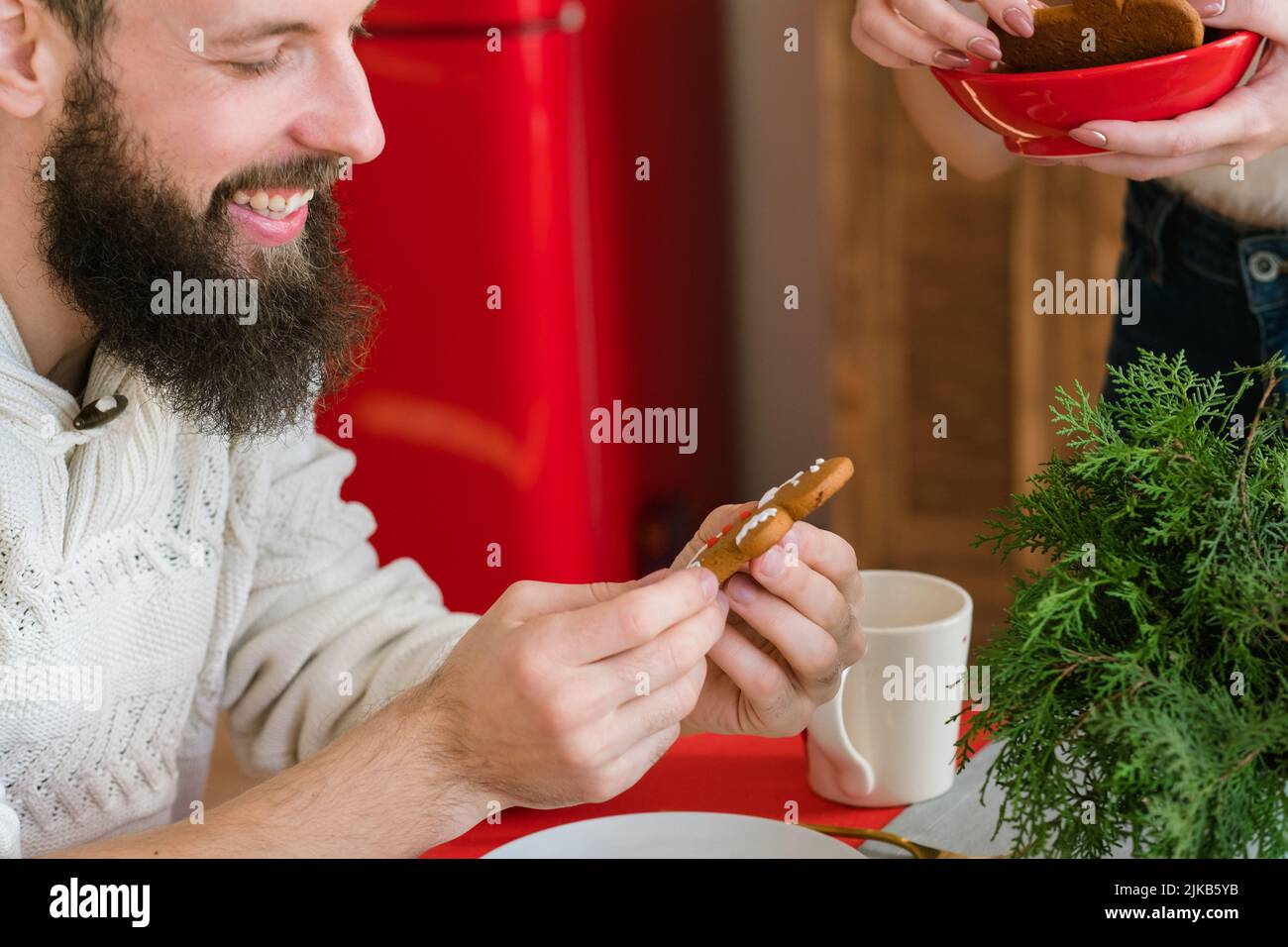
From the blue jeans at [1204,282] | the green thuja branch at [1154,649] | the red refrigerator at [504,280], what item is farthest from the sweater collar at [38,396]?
the blue jeans at [1204,282]

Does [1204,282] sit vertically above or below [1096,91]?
below

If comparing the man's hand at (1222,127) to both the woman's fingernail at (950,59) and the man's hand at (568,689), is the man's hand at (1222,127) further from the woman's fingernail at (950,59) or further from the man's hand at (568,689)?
the man's hand at (568,689)

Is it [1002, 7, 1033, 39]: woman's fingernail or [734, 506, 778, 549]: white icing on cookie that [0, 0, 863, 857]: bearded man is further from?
[1002, 7, 1033, 39]: woman's fingernail

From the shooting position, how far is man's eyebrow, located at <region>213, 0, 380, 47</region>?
2.82ft

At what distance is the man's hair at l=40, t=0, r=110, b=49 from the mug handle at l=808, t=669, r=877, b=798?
654mm

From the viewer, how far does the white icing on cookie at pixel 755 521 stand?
2.48 feet

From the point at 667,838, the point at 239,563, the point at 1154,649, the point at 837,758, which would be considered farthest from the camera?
the point at 239,563

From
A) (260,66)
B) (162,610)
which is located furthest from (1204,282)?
(162,610)

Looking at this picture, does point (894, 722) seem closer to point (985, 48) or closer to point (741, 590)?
point (741, 590)

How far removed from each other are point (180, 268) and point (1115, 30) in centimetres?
66

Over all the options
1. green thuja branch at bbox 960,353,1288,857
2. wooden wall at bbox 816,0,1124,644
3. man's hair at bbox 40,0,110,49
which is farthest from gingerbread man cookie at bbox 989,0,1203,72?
A: wooden wall at bbox 816,0,1124,644

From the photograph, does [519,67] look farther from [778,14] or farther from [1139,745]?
[1139,745]

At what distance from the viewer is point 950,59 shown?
873 mm
